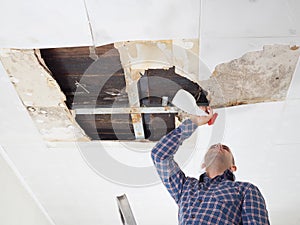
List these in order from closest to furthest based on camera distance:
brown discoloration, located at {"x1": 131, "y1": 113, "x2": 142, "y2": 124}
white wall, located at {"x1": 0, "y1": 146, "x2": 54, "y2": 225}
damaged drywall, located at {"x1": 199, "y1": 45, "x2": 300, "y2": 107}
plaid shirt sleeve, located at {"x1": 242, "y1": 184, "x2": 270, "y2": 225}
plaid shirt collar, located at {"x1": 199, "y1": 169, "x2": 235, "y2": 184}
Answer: plaid shirt sleeve, located at {"x1": 242, "y1": 184, "x2": 270, "y2": 225} → damaged drywall, located at {"x1": 199, "y1": 45, "x2": 300, "y2": 107} → plaid shirt collar, located at {"x1": 199, "y1": 169, "x2": 235, "y2": 184} → brown discoloration, located at {"x1": 131, "y1": 113, "x2": 142, "y2": 124} → white wall, located at {"x1": 0, "y1": 146, "x2": 54, "y2": 225}

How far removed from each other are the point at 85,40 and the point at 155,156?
0.57 metres

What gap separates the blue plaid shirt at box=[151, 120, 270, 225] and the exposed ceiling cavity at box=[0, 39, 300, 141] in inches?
8.3

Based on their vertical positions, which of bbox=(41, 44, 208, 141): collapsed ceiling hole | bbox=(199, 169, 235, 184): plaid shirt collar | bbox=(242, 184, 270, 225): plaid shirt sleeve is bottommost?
bbox=(242, 184, 270, 225): plaid shirt sleeve

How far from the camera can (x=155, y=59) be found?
154cm

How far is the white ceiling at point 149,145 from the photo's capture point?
4.47 ft

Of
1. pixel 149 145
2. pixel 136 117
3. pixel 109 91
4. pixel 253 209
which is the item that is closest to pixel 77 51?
pixel 109 91

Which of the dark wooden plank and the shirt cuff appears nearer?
the dark wooden plank

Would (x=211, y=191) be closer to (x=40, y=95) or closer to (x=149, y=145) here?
(x=149, y=145)

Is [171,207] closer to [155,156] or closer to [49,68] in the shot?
[155,156]

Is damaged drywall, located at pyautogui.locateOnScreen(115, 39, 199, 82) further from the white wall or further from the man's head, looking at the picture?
the white wall

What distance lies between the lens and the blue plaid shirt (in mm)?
1400

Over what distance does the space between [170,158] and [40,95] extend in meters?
0.66

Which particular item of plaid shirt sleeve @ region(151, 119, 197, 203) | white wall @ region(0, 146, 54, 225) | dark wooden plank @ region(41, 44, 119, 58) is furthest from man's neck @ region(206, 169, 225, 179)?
white wall @ region(0, 146, 54, 225)

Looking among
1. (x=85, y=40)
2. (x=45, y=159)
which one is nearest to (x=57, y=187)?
(x=45, y=159)
